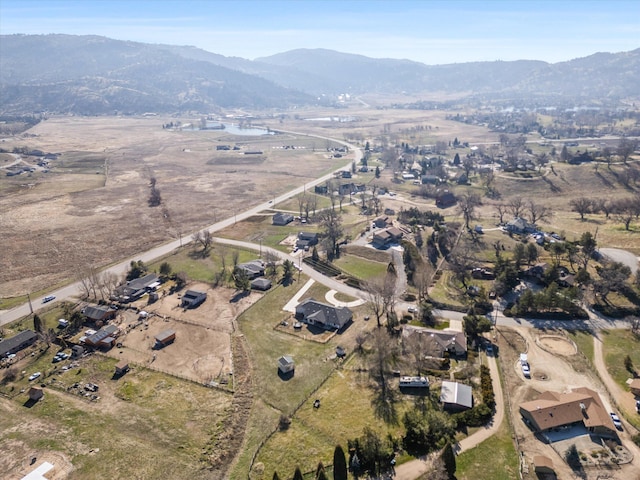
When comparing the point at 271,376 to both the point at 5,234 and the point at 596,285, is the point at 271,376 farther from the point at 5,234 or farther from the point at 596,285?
the point at 5,234

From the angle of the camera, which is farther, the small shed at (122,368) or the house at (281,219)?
the house at (281,219)

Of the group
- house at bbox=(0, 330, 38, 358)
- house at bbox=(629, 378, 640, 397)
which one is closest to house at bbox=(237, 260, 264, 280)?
house at bbox=(0, 330, 38, 358)

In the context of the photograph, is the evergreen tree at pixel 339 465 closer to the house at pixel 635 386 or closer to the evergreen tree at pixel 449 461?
the evergreen tree at pixel 449 461

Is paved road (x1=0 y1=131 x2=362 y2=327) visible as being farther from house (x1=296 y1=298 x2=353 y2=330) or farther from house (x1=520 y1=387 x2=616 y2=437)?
house (x1=520 y1=387 x2=616 y2=437)

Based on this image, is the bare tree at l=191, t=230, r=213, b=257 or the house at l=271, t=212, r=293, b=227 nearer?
the bare tree at l=191, t=230, r=213, b=257

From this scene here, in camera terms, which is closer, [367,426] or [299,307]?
[367,426]

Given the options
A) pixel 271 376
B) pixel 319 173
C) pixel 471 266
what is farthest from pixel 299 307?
pixel 319 173

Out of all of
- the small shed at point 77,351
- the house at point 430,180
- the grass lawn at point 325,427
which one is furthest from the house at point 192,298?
the house at point 430,180
